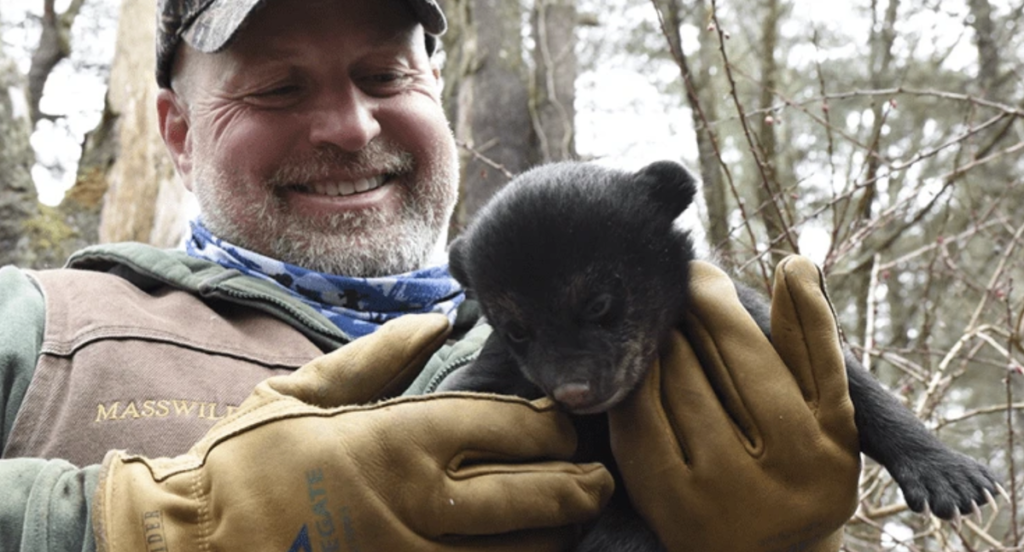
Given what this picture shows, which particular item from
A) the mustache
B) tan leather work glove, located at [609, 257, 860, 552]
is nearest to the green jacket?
the mustache

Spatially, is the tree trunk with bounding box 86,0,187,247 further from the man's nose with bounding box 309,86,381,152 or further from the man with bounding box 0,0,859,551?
the man's nose with bounding box 309,86,381,152

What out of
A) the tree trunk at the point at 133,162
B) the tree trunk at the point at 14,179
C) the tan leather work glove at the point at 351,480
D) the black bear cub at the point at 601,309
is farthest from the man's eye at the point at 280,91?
the tree trunk at the point at 14,179

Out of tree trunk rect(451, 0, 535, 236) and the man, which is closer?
the man

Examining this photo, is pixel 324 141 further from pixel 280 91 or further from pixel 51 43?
pixel 51 43

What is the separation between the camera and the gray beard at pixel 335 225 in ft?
10.6

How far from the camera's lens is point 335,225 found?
A: 3.24m

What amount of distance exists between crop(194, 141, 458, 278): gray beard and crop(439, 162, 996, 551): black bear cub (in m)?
0.72

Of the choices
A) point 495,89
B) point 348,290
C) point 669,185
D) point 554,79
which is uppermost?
point 669,185

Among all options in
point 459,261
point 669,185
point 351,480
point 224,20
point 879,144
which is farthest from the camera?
point 879,144

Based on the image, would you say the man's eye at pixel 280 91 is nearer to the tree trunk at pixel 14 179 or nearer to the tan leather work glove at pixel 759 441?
the tan leather work glove at pixel 759 441

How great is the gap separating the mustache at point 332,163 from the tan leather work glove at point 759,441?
1.52 metres

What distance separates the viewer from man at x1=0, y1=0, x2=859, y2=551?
1.87 meters

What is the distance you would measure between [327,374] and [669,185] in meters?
1.03

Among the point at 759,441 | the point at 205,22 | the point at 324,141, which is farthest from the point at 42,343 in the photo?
the point at 759,441
